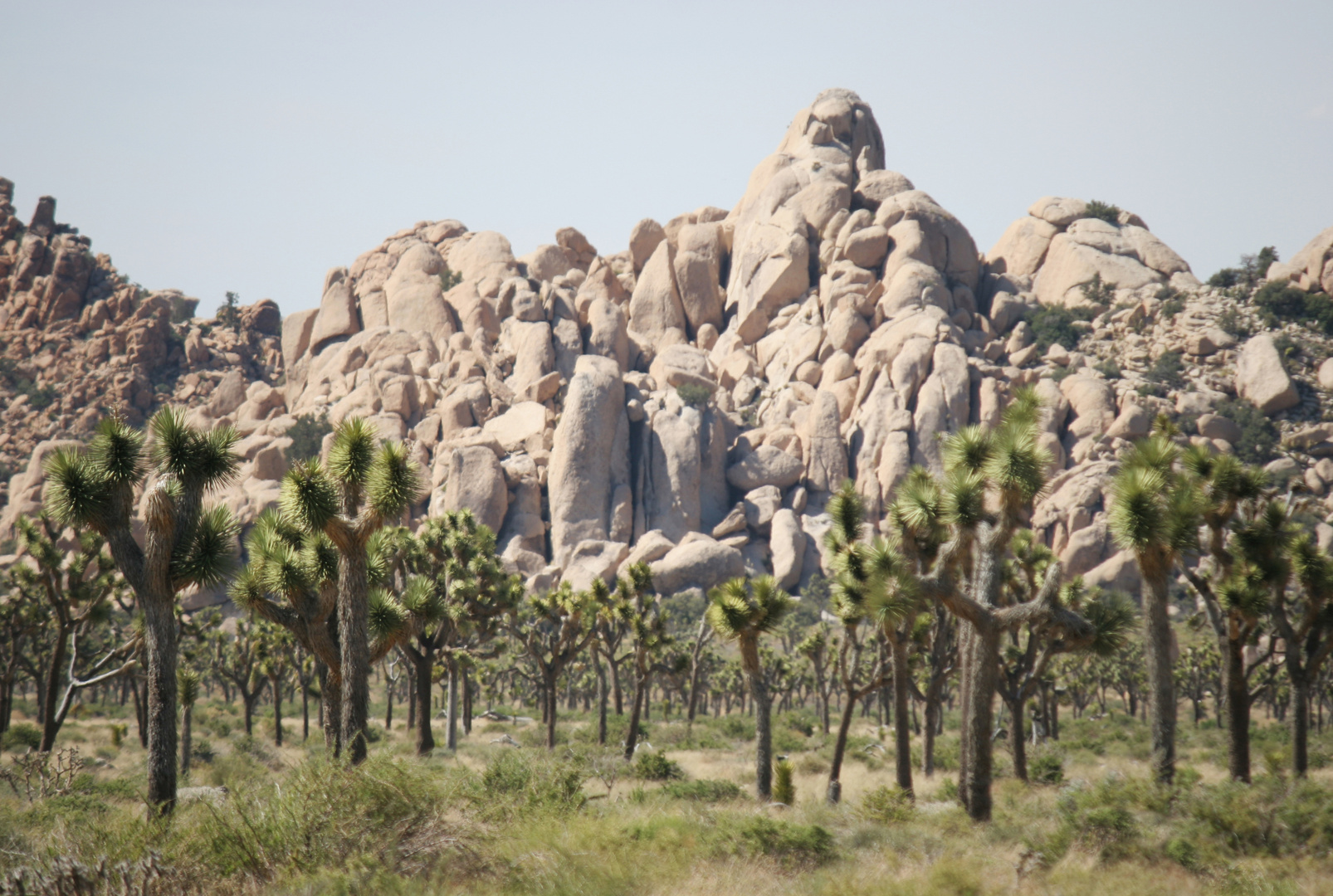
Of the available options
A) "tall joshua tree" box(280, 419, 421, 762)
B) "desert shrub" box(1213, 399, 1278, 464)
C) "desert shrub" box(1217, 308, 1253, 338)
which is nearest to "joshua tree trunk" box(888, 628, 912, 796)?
"tall joshua tree" box(280, 419, 421, 762)

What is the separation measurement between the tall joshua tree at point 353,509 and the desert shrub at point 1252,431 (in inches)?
2803

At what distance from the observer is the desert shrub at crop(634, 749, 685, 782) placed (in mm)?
23219

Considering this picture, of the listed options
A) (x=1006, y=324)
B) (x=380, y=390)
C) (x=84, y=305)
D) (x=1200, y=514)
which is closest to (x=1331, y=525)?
(x=1006, y=324)

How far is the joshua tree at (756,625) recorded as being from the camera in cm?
1862

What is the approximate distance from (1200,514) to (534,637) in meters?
21.6

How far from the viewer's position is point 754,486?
78.6 metres

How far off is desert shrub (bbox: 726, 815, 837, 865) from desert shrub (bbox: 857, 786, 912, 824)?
2.89m

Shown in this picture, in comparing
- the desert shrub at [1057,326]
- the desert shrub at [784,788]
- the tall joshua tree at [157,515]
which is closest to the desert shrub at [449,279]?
the desert shrub at [1057,326]

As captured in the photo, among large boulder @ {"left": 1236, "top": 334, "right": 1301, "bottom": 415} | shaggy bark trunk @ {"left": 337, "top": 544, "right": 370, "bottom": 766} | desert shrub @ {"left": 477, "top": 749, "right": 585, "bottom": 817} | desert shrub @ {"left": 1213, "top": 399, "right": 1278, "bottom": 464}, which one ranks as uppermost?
large boulder @ {"left": 1236, "top": 334, "right": 1301, "bottom": 415}

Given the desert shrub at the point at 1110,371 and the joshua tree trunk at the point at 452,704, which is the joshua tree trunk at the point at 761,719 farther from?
the desert shrub at the point at 1110,371

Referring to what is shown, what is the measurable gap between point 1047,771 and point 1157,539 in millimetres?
10359

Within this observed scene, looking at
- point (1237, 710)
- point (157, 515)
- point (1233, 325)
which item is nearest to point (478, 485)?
point (157, 515)

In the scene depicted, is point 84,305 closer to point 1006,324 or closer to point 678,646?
point 678,646

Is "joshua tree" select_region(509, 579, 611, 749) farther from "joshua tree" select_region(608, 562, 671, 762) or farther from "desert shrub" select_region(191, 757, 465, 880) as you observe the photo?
"desert shrub" select_region(191, 757, 465, 880)
